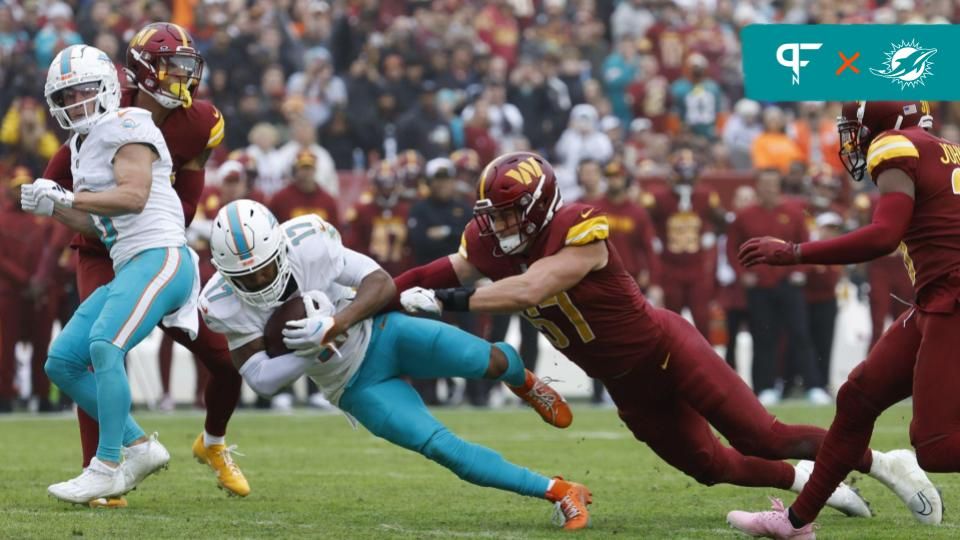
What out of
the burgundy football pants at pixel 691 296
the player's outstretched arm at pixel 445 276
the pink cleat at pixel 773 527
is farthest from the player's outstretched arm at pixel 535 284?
the burgundy football pants at pixel 691 296

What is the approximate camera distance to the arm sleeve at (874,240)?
5160mm

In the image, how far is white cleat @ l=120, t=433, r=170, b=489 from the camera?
21.3 ft

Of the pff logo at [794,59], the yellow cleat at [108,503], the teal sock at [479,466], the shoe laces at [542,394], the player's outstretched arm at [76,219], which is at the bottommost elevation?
the yellow cleat at [108,503]

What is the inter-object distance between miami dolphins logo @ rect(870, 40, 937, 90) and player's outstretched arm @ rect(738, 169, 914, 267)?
431 cm

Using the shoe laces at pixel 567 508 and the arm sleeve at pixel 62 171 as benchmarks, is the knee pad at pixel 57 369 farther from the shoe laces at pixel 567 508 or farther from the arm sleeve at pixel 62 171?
the shoe laces at pixel 567 508

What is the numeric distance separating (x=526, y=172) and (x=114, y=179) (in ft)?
5.98

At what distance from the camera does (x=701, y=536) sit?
18.7ft

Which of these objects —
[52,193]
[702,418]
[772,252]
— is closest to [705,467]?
[702,418]

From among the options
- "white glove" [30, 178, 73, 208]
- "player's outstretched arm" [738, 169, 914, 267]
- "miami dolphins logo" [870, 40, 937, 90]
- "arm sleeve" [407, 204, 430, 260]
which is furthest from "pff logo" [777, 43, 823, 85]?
"white glove" [30, 178, 73, 208]

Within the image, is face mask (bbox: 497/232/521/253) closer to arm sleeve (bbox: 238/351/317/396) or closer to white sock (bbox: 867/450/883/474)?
arm sleeve (bbox: 238/351/317/396)

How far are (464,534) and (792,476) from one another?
1.39 meters

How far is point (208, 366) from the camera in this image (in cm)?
700

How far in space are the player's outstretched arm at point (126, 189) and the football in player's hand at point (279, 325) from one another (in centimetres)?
91

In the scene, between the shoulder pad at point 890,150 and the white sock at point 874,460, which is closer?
the shoulder pad at point 890,150
